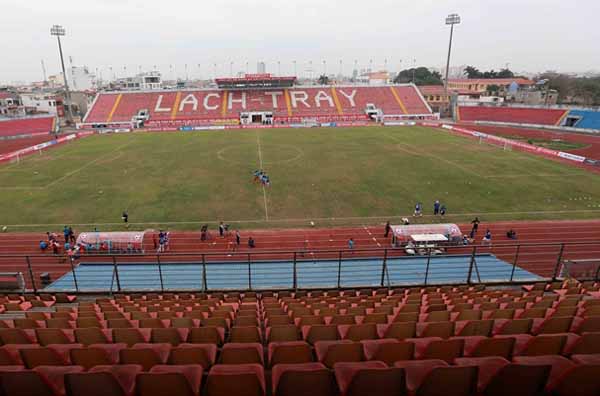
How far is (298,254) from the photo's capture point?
703 inches

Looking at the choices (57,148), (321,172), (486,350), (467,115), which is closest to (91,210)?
(321,172)

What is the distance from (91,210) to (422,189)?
24.5m

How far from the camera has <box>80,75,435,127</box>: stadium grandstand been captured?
68.6 metres

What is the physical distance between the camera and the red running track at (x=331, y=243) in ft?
56.9

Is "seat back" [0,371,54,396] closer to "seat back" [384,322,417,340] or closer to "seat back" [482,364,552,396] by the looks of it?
"seat back" [384,322,417,340]

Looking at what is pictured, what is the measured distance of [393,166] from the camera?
3441 cm

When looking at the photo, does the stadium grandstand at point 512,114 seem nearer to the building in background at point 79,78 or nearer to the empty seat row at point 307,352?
the empty seat row at point 307,352

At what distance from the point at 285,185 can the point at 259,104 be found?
49717 mm

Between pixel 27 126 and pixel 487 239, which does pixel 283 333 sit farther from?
pixel 27 126

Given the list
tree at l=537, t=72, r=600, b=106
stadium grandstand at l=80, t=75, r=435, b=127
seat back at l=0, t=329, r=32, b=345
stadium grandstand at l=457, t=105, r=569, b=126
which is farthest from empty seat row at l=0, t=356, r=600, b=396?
tree at l=537, t=72, r=600, b=106

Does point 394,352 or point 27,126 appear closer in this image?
point 394,352

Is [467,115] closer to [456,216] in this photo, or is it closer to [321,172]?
[321,172]

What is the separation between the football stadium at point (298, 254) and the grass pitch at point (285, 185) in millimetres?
235

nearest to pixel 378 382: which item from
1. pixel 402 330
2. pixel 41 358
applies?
pixel 402 330
